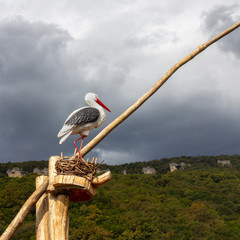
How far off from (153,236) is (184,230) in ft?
15.0

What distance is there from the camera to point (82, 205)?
45.4 metres

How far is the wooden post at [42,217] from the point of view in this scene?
5961 millimetres

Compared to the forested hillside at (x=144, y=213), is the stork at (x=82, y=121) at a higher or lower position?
lower

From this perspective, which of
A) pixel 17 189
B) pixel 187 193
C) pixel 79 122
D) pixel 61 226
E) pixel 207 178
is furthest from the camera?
pixel 207 178

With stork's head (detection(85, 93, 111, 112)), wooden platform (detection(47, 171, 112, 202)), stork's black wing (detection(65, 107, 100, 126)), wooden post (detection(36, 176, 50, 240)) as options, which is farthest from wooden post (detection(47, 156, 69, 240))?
stork's head (detection(85, 93, 111, 112))

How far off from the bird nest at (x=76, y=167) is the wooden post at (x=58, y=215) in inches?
10.5

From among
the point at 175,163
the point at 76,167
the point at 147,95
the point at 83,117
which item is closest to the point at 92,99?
the point at 83,117

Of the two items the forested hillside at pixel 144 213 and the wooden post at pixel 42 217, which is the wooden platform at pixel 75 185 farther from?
the forested hillside at pixel 144 213

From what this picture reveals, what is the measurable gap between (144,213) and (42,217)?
42537 millimetres

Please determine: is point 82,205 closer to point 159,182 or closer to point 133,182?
point 133,182

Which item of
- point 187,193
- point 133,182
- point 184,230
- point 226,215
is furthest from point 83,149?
point 133,182

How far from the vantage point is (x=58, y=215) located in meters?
5.59

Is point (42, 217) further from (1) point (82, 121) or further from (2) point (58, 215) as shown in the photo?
(1) point (82, 121)

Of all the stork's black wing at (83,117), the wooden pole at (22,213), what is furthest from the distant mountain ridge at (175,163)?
the wooden pole at (22,213)
